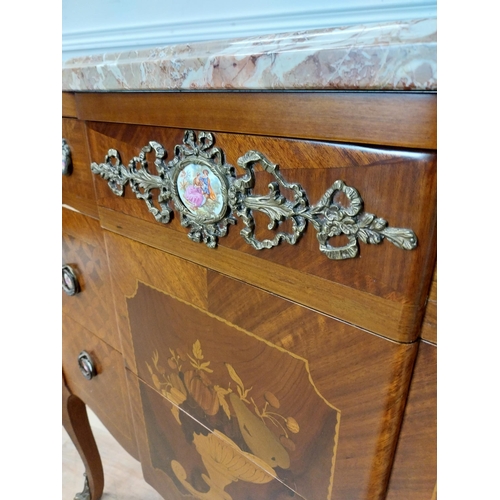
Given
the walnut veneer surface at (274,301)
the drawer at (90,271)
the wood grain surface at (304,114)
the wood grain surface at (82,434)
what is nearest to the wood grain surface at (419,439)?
the walnut veneer surface at (274,301)

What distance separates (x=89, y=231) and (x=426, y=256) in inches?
16.7

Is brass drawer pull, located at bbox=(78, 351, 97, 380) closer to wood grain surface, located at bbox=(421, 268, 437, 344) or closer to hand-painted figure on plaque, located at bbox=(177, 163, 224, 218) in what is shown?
hand-painted figure on plaque, located at bbox=(177, 163, 224, 218)

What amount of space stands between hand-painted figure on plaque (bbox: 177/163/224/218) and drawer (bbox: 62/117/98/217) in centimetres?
18

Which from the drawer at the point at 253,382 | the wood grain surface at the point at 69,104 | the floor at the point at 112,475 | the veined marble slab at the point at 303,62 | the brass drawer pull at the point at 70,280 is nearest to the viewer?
the veined marble slab at the point at 303,62

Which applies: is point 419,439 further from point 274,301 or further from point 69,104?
point 69,104

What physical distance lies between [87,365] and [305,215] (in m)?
0.52

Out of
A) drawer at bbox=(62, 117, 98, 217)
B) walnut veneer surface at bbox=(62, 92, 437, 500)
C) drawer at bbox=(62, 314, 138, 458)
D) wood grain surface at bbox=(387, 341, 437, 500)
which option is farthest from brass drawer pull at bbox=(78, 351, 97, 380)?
wood grain surface at bbox=(387, 341, 437, 500)

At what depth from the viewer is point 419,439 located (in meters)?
0.32

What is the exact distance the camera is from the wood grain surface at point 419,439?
30cm

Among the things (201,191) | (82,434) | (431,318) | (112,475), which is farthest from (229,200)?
(112,475)

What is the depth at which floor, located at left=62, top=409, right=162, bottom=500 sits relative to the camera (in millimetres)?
1007

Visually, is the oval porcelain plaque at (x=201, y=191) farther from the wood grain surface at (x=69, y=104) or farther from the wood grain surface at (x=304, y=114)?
the wood grain surface at (x=69, y=104)

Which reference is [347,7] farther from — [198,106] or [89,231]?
[89,231]

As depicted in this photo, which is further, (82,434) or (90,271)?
(82,434)
